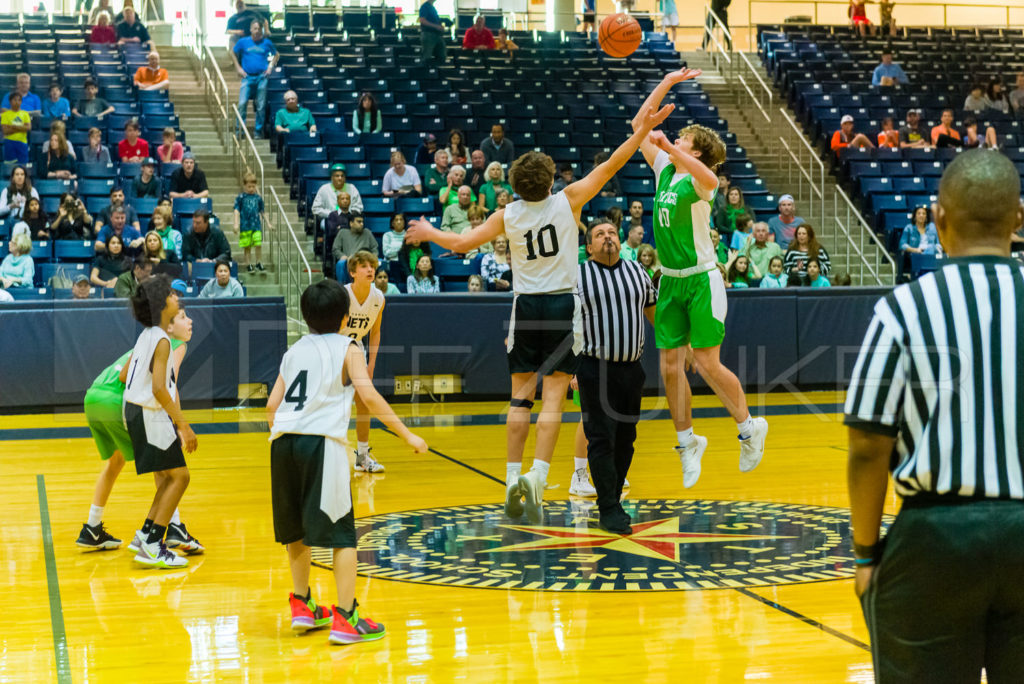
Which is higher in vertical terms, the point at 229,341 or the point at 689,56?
the point at 689,56

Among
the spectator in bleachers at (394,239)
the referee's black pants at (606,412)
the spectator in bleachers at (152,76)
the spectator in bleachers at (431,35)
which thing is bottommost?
the referee's black pants at (606,412)

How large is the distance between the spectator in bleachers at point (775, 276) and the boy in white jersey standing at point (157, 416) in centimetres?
1006

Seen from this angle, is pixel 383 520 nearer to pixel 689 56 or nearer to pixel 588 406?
pixel 588 406

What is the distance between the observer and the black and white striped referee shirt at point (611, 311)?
23.1ft

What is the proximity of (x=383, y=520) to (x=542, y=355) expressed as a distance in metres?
1.51

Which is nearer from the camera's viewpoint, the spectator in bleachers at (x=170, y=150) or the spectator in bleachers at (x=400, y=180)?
→ the spectator in bleachers at (x=170, y=150)

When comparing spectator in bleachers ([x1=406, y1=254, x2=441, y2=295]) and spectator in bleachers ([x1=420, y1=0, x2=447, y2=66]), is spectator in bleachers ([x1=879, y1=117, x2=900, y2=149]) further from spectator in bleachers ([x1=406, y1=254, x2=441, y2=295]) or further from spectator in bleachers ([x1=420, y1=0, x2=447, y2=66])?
spectator in bleachers ([x1=406, y1=254, x2=441, y2=295])

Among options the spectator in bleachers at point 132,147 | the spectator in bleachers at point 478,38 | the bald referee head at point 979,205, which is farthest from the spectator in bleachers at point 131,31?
the bald referee head at point 979,205

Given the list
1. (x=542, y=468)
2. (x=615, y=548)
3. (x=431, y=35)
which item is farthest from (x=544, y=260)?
(x=431, y=35)

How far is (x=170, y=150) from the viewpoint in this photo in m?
16.8

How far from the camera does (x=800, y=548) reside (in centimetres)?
650

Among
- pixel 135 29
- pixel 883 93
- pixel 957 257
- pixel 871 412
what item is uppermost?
pixel 135 29

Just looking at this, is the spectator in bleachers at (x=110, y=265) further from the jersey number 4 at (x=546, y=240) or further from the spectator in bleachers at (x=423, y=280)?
the jersey number 4 at (x=546, y=240)

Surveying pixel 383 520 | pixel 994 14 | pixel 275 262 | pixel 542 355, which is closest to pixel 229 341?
pixel 275 262
